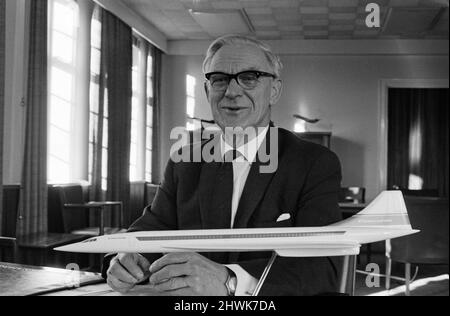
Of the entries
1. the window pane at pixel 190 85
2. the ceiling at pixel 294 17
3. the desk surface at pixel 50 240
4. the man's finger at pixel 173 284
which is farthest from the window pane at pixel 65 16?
the man's finger at pixel 173 284

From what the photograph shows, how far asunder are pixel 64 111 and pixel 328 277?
489 millimetres

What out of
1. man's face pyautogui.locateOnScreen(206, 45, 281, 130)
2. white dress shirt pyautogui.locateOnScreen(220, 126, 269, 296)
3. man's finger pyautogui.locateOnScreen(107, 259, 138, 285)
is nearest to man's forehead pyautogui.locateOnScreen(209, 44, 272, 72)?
man's face pyautogui.locateOnScreen(206, 45, 281, 130)

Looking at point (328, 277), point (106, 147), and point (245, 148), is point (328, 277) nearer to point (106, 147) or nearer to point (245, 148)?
point (245, 148)

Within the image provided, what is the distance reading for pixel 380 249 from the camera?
79 centimetres

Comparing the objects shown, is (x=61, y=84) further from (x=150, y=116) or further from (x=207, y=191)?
(x=207, y=191)

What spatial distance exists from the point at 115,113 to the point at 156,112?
0.22ft

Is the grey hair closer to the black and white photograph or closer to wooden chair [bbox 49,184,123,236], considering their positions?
the black and white photograph

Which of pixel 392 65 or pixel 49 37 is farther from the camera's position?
pixel 392 65

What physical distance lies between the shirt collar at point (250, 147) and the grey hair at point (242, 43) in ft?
0.34

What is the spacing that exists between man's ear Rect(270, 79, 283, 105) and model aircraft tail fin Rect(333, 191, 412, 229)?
236mm

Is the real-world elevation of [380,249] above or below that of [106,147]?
below

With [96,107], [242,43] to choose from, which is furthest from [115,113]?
[242,43]

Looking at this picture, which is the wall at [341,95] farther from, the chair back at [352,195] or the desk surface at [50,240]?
the desk surface at [50,240]
